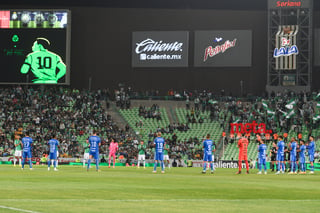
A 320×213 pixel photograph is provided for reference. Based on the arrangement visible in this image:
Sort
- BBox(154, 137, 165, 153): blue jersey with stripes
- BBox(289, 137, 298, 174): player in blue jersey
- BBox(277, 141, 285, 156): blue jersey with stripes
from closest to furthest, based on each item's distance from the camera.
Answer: BBox(154, 137, 165, 153): blue jersey with stripes < BBox(277, 141, 285, 156): blue jersey with stripes < BBox(289, 137, 298, 174): player in blue jersey

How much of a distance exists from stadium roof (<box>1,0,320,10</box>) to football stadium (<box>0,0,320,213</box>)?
0.13m

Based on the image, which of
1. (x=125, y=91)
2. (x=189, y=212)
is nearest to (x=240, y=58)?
(x=125, y=91)

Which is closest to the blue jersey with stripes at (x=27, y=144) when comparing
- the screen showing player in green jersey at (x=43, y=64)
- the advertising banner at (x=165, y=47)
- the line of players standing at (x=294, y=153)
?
the line of players standing at (x=294, y=153)

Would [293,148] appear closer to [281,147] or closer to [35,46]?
[281,147]

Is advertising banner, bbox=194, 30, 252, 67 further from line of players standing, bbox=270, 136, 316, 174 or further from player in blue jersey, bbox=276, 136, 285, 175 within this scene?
player in blue jersey, bbox=276, 136, 285, 175

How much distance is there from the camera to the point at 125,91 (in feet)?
268

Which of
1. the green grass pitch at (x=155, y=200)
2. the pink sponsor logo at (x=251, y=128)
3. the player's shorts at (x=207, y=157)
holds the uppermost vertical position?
the pink sponsor logo at (x=251, y=128)

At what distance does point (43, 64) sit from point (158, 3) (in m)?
16.2

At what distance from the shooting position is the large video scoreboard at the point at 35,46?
7494 cm

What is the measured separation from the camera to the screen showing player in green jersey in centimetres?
7500

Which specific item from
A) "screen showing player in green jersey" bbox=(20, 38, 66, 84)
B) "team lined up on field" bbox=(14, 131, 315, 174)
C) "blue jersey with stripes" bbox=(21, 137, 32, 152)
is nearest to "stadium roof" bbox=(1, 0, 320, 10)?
"screen showing player in green jersey" bbox=(20, 38, 66, 84)

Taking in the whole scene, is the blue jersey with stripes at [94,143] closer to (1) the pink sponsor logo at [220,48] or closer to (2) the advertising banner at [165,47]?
(1) the pink sponsor logo at [220,48]

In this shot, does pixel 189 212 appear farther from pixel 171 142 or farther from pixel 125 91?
pixel 125 91

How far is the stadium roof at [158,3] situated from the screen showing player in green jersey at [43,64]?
28.1ft
